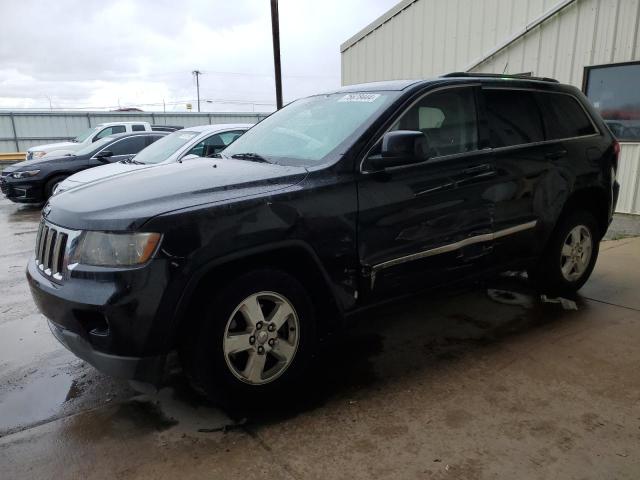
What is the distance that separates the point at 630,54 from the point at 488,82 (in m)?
5.11

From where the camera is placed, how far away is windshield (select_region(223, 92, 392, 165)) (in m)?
3.21

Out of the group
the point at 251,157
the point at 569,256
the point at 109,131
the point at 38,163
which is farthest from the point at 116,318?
the point at 109,131

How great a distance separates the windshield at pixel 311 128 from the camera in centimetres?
321

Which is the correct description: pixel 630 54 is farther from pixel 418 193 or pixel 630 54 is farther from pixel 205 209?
pixel 205 209

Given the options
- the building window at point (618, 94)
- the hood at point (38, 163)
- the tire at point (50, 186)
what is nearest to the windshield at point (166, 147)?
the tire at point (50, 186)

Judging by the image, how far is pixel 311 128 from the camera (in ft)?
11.5

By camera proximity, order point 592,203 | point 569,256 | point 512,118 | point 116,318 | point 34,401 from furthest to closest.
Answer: point 592,203 < point 569,256 < point 512,118 < point 34,401 < point 116,318

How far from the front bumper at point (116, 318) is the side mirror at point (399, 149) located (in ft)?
4.63

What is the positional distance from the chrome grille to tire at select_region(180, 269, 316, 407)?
2.40 ft

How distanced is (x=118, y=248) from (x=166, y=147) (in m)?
5.86

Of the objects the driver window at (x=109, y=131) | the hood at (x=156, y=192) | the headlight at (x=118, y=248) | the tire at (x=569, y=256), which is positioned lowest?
the tire at (x=569, y=256)

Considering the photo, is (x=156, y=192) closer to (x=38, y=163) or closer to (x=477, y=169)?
(x=477, y=169)

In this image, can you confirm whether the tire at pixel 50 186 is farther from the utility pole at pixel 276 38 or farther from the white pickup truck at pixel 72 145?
the utility pole at pixel 276 38

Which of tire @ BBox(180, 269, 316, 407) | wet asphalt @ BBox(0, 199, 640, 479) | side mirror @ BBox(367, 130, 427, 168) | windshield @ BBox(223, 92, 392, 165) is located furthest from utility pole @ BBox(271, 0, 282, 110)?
tire @ BBox(180, 269, 316, 407)
